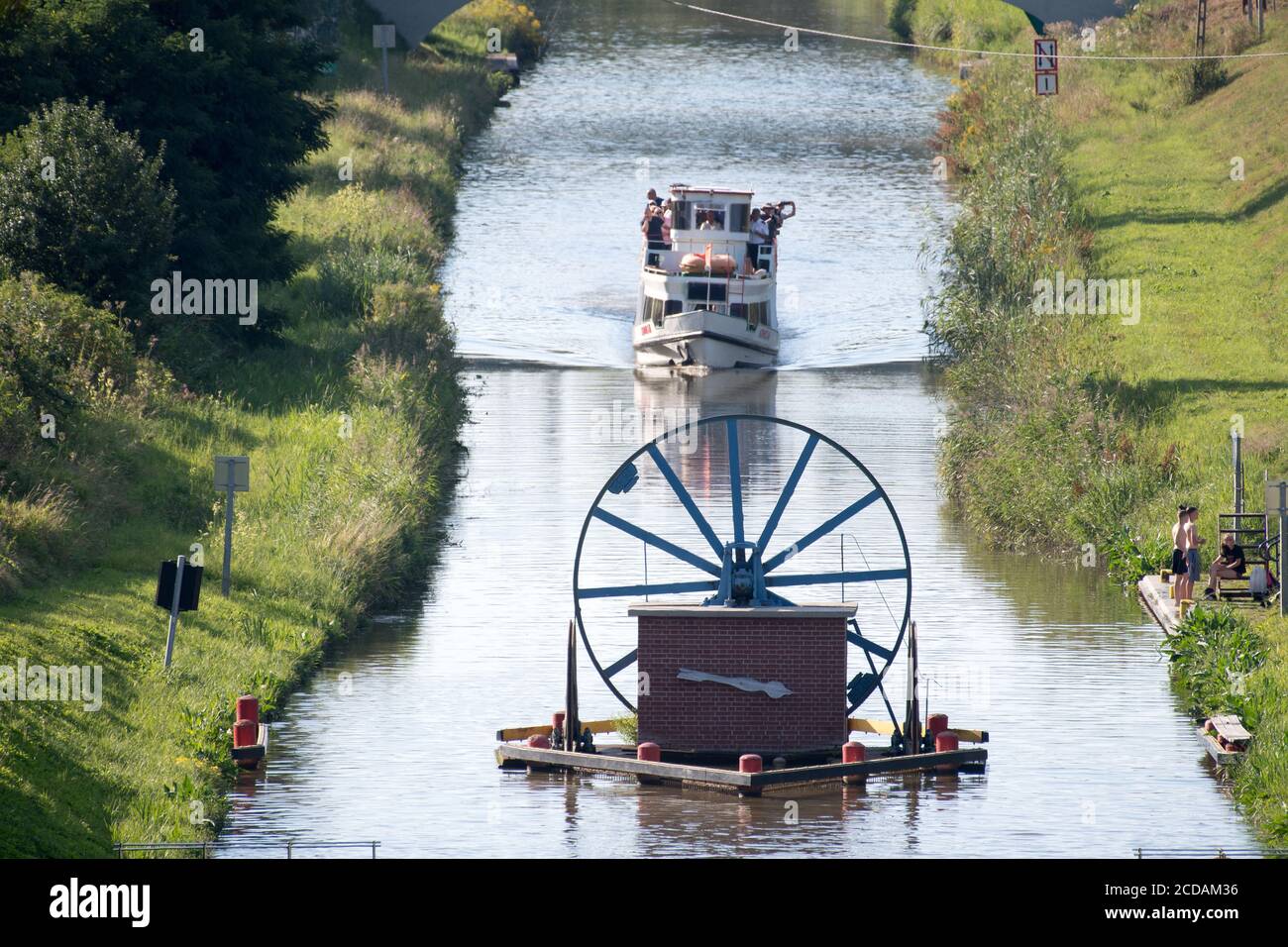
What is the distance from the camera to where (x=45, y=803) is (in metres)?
22.8

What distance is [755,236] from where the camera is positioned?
2368 inches

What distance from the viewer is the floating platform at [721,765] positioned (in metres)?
26.9

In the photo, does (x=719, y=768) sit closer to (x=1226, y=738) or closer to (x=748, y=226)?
(x=1226, y=738)

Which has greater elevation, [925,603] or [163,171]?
[163,171]

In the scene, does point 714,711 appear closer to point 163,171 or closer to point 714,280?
point 163,171

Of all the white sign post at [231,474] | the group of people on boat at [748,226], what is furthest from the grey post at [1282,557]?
the group of people on boat at [748,226]

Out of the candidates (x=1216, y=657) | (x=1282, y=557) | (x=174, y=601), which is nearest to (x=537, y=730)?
(x=174, y=601)

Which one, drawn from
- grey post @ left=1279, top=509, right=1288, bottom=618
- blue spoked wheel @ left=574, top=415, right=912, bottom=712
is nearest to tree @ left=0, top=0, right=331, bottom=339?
blue spoked wheel @ left=574, top=415, right=912, bottom=712

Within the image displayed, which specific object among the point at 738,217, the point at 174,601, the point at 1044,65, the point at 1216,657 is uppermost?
the point at 1044,65

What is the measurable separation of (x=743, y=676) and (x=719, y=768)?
1.18 m

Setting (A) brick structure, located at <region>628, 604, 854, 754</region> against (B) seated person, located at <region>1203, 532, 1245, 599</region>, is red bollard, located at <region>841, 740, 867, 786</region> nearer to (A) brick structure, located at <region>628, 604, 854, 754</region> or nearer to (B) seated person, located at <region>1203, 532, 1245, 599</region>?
(A) brick structure, located at <region>628, 604, 854, 754</region>

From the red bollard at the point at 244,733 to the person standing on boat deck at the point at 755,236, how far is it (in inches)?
1342

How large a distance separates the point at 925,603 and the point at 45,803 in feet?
59.4
